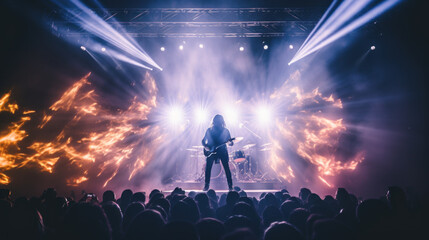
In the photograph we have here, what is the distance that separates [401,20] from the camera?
7816mm

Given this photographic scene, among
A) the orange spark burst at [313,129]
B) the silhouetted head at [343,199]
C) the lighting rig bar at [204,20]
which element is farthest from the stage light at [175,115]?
the silhouetted head at [343,199]

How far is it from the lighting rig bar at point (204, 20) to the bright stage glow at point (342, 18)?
0.38 metres

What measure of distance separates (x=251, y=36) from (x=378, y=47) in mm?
5331

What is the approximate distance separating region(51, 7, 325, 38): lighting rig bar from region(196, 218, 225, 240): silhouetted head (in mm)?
7976

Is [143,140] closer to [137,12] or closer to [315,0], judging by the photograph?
[137,12]

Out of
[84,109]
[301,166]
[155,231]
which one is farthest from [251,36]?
[155,231]

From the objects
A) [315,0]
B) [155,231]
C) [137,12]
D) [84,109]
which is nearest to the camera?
[155,231]

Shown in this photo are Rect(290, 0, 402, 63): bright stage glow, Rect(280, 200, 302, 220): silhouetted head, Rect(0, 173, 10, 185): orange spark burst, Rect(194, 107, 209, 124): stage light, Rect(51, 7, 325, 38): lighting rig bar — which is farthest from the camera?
Rect(194, 107, 209, 124): stage light

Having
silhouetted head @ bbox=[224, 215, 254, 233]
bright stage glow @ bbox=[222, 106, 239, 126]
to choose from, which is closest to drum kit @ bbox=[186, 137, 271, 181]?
bright stage glow @ bbox=[222, 106, 239, 126]

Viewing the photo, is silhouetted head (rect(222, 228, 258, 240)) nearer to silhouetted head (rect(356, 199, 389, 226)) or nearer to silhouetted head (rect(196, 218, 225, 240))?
silhouetted head (rect(196, 218, 225, 240))

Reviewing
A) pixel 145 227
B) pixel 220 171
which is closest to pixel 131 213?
pixel 145 227

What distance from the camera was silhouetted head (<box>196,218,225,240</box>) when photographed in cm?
198

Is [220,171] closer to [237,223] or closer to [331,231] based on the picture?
[237,223]

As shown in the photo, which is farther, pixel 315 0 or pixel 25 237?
pixel 315 0
